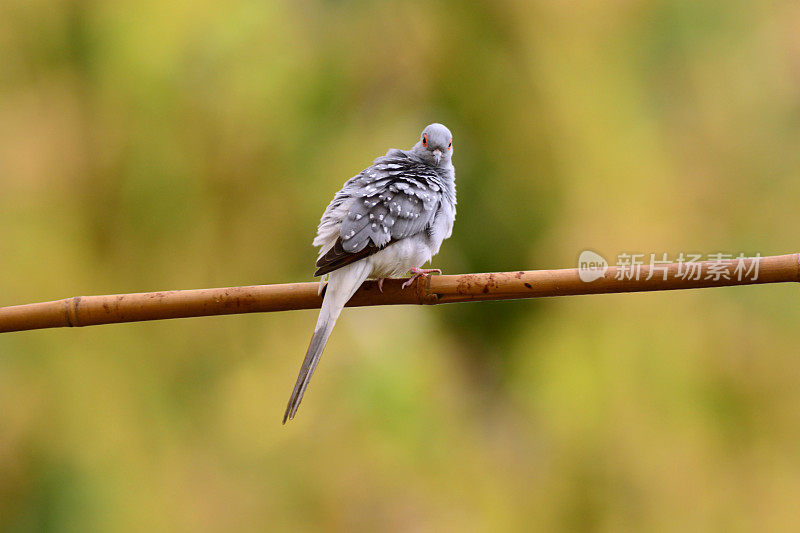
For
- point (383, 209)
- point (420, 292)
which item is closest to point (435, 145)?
point (383, 209)

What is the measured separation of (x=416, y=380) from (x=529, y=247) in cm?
85

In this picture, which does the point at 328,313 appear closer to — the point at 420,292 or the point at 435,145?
the point at 420,292

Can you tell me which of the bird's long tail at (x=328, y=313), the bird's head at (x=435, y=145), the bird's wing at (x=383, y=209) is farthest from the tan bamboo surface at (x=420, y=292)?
the bird's head at (x=435, y=145)

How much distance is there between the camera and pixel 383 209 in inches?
76.5

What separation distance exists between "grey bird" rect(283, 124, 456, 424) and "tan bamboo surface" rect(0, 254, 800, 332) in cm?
12

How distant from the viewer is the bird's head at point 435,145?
2.23 m

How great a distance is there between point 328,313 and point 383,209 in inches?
14.4

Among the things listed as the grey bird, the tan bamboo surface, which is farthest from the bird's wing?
the tan bamboo surface

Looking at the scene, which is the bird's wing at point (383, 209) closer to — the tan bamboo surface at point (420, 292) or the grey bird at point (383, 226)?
the grey bird at point (383, 226)

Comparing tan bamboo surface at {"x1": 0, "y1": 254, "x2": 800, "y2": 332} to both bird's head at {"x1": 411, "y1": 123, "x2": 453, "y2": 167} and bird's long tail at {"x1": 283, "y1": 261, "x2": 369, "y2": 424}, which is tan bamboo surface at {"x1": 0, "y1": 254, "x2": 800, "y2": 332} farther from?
bird's head at {"x1": 411, "y1": 123, "x2": 453, "y2": 167}

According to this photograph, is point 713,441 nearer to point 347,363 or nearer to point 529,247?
point 529,247

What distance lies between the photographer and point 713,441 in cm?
321

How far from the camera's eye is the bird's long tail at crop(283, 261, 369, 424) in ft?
5.24

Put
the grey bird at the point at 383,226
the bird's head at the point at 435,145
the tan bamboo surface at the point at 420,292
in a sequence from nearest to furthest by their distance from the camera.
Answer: the tan bamboo surface at the point at 420,292 < the grey bird at the point at 383,226 < the bird's head at the point at 435,145
